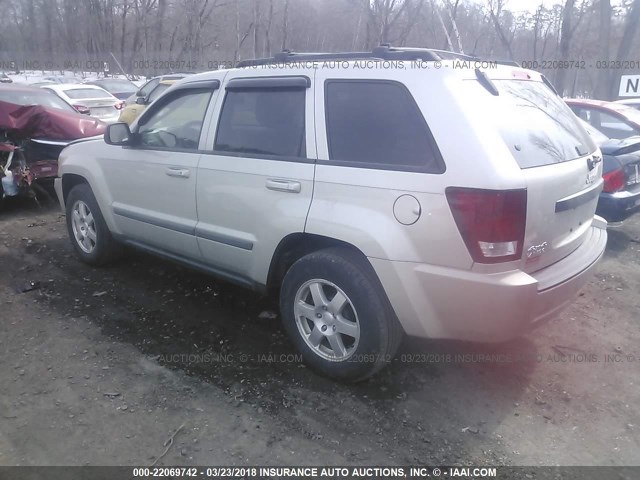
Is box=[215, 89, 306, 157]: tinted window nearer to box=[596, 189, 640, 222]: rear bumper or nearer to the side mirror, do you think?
the side mirror

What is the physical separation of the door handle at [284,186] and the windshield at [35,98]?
665 centimetres

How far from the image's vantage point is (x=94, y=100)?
13.9 metres

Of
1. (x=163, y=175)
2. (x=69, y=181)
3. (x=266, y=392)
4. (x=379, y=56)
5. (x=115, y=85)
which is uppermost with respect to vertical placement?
(x=379, y=56)

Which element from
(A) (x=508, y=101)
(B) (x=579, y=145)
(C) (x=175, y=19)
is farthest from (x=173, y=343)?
(C) (x=175, y=19)

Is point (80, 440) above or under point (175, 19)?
under

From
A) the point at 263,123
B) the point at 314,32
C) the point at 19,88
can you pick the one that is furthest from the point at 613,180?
the point at 314,32

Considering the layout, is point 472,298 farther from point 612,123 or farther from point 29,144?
point 612,123

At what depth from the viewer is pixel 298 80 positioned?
3.35m

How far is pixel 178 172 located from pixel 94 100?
11515 millimetres

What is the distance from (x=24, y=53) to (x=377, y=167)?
63011 millimetres

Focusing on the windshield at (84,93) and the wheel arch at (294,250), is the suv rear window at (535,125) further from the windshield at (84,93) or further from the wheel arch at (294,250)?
the windshield at (84,93)

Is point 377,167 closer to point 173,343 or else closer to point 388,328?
point 388,328

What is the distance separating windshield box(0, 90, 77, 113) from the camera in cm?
840

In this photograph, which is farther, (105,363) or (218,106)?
(218,106)
